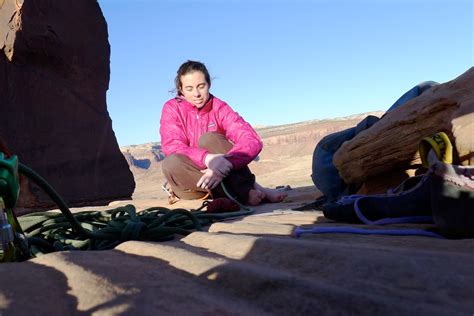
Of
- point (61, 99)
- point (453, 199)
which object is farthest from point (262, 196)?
point (61, 99)

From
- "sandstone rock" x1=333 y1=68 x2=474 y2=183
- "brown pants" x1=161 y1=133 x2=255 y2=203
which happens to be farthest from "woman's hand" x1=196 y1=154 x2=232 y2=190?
"sandstone rock" x1=333 y1=68 x2=474 y2=183

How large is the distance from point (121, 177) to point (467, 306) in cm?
565

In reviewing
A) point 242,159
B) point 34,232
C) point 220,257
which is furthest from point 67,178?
point 220,257

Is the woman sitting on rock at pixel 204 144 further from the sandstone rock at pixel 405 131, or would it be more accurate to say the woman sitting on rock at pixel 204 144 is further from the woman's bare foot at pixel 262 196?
the sandstone rock at pixel 405 131

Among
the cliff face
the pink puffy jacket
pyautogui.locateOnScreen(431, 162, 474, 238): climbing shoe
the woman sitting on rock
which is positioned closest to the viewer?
pyautogui.locateOnScreen(431, 162, 474, 238): climbing shoe

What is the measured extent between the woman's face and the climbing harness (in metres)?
1.37

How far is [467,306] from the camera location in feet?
2.85

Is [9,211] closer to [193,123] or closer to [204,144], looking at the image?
[204,144]

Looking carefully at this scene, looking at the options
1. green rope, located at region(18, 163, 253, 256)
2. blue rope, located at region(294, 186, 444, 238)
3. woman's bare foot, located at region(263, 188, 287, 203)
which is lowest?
woman's bare foot, located at region(263, 188, 287, 203)

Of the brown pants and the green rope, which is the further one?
the brown pants

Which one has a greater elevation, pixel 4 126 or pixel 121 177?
pixel 4 126

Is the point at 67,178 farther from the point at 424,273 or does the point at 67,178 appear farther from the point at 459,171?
the point at 424,273

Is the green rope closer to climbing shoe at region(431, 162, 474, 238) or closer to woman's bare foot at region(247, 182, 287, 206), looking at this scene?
climbing shoe at region(431, 162, 474, 238)

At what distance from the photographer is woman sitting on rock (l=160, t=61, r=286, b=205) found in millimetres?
3406
